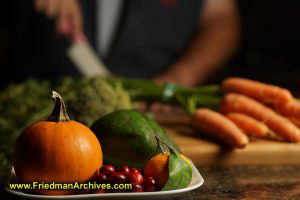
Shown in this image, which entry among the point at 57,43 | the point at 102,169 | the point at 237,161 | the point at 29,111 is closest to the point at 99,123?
the point at 102,169

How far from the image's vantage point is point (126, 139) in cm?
94

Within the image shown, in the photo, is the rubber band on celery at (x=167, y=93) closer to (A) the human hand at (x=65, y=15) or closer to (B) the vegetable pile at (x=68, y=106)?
(B) the vegetable pile at (x=68, y=106)

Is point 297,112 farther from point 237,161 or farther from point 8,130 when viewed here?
point 8,130

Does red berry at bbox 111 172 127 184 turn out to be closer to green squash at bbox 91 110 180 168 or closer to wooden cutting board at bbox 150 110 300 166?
green squash at bbox 91 110 180 168

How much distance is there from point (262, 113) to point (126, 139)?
0.51 m

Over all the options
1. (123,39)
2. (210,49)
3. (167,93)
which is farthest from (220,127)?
(210,49)

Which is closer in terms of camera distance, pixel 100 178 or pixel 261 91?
pixel 100 178

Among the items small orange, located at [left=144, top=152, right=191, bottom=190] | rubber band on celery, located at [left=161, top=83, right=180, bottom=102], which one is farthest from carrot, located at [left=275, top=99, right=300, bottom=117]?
small orange, located at [left=144, top=152, right=191, bottom=190]

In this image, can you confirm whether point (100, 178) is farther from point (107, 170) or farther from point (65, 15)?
point (65, 15)

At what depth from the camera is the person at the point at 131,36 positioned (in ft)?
7.79

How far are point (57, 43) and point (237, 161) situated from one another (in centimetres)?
139

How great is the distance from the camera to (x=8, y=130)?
1.25m

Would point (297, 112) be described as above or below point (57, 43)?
below

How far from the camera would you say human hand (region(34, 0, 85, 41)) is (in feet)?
7.74
